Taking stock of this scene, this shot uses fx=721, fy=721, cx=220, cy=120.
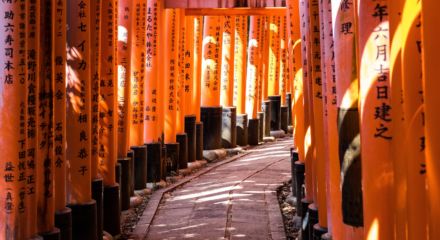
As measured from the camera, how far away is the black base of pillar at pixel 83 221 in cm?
711

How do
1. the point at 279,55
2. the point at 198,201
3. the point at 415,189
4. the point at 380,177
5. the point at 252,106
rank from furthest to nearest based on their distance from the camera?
the point at 279,55 → the point at 252,106 → the point at 198,201 → the point at 380,177 → the point at 415,189

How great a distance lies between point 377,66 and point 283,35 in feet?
50.0

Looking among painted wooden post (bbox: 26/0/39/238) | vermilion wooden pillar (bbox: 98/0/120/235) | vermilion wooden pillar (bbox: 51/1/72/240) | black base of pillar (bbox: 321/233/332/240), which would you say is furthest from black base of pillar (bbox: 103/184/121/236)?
black base of pillar (bbox: 321/233/332/240)

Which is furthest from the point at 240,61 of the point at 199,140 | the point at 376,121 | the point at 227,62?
the point at 376,121

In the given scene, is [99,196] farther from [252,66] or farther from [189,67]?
[252,66]

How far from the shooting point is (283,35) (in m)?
18.9

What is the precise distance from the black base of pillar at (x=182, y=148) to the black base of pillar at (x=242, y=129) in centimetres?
360

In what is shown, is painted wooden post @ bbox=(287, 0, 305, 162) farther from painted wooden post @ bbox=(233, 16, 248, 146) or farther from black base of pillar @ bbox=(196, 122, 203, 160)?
painted wooden post @ bbox=(233, 16, 248, 146)

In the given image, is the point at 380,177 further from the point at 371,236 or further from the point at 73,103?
the point at 73,103

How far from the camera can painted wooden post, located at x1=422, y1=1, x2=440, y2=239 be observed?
2.82 metres

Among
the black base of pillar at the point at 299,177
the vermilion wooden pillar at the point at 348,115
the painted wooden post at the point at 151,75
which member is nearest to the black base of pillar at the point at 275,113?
the painted wooden post at the point at 151,75

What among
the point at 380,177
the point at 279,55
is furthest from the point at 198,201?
the point at 279,55

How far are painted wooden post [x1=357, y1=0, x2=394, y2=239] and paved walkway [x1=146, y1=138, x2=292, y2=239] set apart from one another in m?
4.44

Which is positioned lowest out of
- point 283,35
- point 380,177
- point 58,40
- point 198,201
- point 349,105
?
point 198,201
